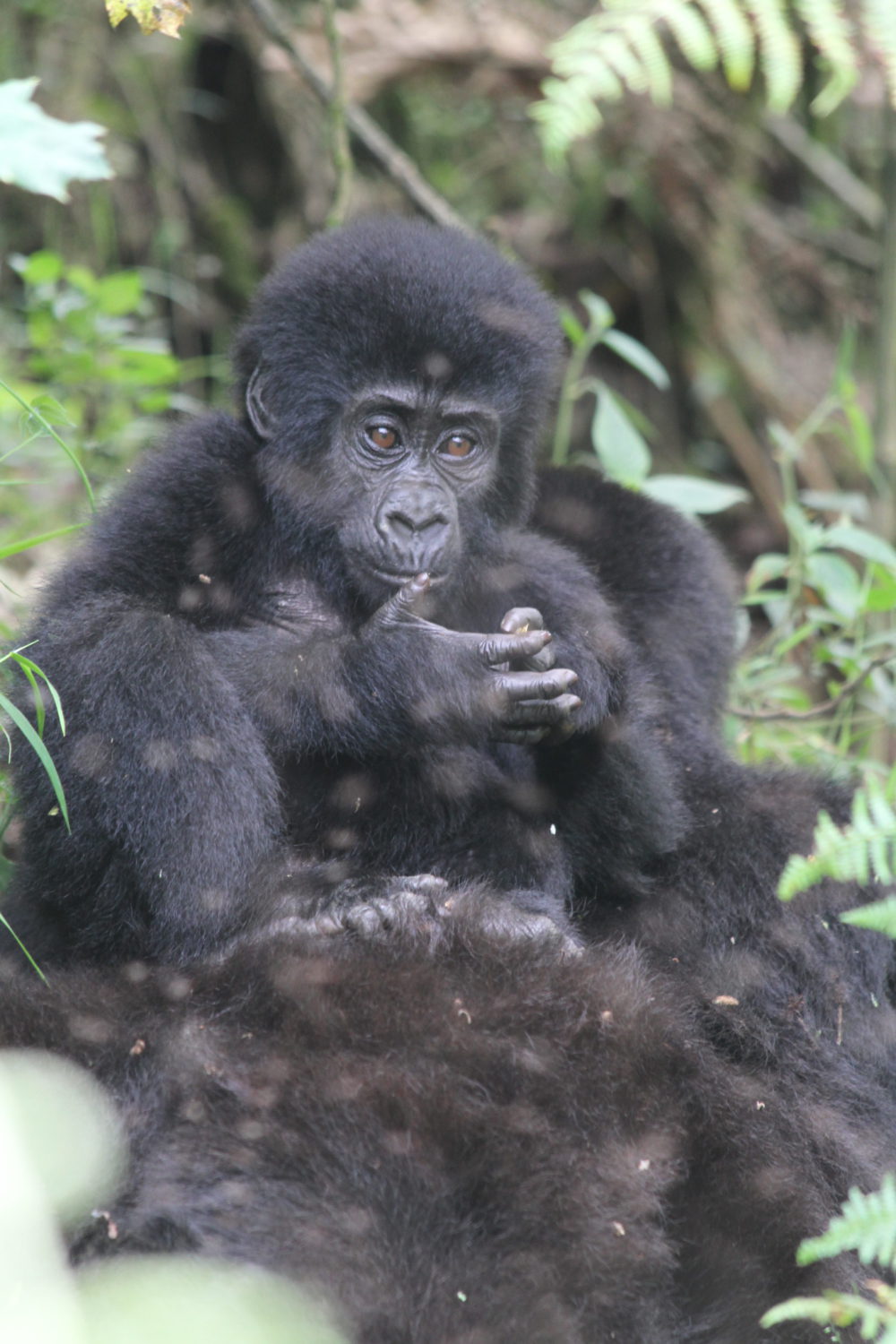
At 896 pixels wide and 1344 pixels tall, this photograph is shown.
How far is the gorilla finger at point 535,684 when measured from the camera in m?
2.46

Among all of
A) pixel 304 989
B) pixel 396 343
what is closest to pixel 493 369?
pixel 396 343

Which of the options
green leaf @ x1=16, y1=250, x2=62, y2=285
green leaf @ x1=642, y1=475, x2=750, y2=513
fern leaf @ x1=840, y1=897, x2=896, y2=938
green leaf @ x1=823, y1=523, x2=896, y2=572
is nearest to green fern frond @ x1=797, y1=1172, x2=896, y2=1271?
fern leaf @ x1=840, y1=897, x2=896, y2=938

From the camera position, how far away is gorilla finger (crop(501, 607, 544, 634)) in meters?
2.59

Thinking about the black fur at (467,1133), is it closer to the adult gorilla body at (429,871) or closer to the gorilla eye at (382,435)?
the adult gorilla body at (429,871)

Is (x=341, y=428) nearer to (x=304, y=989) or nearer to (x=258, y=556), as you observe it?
(x=258, y=556)

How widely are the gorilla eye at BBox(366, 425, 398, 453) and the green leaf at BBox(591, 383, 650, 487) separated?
118cm

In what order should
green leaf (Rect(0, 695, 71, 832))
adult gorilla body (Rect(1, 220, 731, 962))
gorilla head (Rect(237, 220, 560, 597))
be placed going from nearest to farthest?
1. green leaf (Rect(0, 695, 71, 832))
2. adult gorilla body (Rect(1, 220, 731, 962))
3. gorilla head (Rect(237, 220, 560, 597))

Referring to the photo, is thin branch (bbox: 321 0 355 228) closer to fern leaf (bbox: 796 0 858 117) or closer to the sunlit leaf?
the sunlit leaf

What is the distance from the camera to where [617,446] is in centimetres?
398

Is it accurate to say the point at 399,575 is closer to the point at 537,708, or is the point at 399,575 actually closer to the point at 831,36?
the point at 537,708

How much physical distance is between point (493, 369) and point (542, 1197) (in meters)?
1.61

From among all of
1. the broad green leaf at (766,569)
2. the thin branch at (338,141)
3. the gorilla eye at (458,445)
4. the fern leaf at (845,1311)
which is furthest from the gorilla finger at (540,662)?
the thin branch at (338,141)

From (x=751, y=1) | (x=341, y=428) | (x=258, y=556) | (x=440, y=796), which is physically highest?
(x=751, y=1)

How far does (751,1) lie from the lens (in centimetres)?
184
